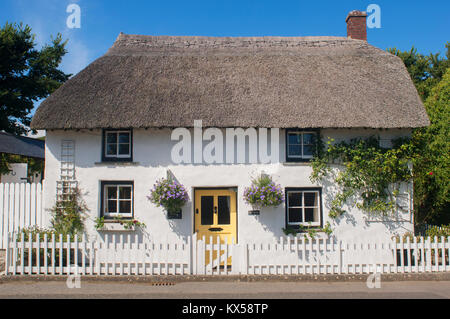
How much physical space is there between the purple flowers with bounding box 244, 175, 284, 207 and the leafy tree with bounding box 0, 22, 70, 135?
18061 mm

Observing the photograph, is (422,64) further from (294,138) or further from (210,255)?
(210,255)

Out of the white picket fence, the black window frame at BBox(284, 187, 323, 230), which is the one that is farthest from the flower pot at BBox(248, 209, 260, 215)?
the white picket fence

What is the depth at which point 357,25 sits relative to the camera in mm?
11875

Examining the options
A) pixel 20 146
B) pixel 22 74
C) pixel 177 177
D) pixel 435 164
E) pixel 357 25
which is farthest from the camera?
pixel 22 74

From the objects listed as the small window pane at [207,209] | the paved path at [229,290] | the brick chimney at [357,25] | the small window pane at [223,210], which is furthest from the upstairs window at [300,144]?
the brick chimney at [357,25]

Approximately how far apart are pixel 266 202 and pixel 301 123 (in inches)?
91.3

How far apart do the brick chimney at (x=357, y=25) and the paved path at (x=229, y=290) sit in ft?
29.3

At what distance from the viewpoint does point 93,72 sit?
954 cm

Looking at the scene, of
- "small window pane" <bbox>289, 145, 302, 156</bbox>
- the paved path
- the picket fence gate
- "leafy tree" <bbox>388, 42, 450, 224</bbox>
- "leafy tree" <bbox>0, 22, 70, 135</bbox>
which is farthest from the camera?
"leafy tree" <bbox>0, 22, 70, 135</bbox>

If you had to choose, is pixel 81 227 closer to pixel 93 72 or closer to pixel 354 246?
pixel 93 72

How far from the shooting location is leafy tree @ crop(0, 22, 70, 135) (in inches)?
741

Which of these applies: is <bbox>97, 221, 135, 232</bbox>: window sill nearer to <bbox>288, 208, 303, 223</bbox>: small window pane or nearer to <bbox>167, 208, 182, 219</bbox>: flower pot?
<bbox>167, 208, 182, 219</bbox>: flower pot

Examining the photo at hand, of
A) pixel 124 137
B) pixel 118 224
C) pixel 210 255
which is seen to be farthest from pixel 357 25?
pixel 118 224

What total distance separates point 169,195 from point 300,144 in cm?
395
